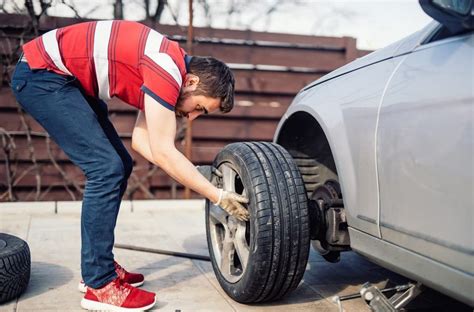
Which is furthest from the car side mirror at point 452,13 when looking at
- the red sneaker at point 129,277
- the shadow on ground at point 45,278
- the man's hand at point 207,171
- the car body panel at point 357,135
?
the shadow on ground at point 45,278

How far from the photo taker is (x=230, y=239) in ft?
8.41

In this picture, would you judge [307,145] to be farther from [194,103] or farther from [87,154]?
[87,154]

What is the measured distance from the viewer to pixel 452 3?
182 centimetres

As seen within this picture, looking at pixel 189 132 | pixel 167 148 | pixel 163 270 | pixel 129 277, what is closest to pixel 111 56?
pixel 167 148

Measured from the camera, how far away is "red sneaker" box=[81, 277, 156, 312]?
2.30 metres

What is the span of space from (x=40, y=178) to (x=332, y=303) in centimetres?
406

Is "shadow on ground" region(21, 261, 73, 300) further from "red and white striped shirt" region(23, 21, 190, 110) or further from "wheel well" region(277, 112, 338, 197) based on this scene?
"wheel well" region(277, 112, 338, 197)

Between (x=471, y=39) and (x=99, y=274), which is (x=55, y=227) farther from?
(x=471, y=39)

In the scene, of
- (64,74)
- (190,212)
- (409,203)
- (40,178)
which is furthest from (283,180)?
(40,178)

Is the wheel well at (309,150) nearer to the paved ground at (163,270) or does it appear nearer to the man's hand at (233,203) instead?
the paved ground at (163,270)

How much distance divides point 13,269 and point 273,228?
1227mm

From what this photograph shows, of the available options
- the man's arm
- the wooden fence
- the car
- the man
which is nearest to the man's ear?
the man

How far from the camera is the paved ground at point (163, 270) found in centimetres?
245

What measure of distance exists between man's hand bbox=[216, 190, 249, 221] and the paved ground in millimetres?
463
